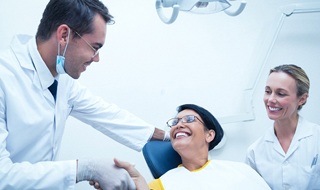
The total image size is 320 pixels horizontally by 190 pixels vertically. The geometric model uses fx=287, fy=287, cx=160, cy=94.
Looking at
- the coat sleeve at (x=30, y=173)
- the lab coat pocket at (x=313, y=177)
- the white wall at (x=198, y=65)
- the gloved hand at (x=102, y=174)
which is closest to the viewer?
the coat sleeve at (x=30, y=173)

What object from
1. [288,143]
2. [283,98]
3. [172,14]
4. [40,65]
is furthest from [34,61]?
[288,143]

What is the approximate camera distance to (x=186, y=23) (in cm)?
218

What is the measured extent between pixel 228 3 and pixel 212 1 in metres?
0.08

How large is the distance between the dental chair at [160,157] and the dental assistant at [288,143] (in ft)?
1.49

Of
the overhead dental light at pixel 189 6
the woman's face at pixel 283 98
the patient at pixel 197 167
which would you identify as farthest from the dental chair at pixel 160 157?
the overhead dental light at pixel 189 6

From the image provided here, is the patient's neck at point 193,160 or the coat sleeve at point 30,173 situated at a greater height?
the coat sleeve at point 30,173

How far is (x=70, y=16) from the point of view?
1.16 m

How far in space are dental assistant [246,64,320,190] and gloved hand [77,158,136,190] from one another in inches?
33.8

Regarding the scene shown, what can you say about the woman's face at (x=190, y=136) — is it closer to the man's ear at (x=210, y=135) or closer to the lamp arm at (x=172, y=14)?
the man's ear at (x=210, y=135)

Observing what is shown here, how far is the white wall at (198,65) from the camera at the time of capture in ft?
6.68

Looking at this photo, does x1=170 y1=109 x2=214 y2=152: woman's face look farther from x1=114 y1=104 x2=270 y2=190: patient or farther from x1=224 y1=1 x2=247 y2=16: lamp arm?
x1=224 y1=1 x2=247 y2=16: lamp arm

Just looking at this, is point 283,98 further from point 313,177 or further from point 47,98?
point 47,98

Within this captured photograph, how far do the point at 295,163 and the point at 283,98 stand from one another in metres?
0.35

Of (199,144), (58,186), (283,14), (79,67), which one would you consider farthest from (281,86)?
(58,186)
